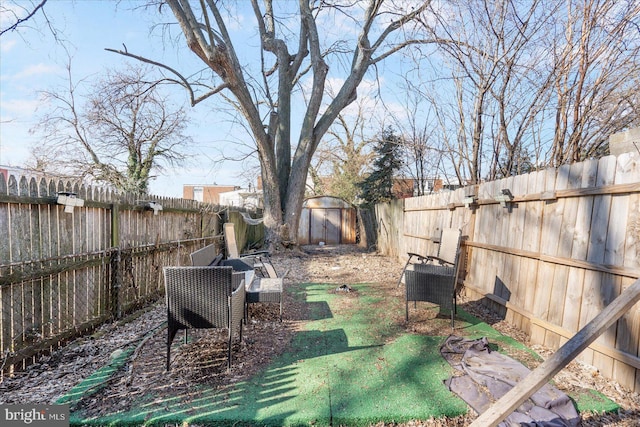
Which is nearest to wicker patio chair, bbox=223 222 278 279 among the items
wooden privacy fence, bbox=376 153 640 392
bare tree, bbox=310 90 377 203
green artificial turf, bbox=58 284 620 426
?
green artificial turf, bbox=58 284 620 426

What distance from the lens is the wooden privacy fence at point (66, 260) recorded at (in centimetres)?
255

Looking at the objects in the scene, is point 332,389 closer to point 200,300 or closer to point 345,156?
point 200,300

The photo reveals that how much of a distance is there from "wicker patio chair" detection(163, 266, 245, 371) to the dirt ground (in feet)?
0.68

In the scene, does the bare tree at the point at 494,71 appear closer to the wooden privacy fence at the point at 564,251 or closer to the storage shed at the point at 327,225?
the wooden privacy fence at the point at 564,251

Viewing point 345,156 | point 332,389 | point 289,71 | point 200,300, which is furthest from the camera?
point 345,156

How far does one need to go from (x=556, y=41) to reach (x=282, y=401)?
537 centimetres

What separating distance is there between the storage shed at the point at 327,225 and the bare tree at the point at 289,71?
17.4 feet

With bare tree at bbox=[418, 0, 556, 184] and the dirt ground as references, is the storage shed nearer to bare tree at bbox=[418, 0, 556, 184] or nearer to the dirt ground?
bare tree at bbox=[418, 0, 556, 184]

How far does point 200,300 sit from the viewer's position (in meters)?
2.60

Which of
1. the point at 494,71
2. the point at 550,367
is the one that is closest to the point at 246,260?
the point at 550,367

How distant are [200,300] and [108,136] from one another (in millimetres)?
12336

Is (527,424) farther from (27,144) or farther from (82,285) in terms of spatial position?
(27,144)

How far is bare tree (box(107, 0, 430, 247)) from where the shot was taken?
8.35m

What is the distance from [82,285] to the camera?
3.36 metres
